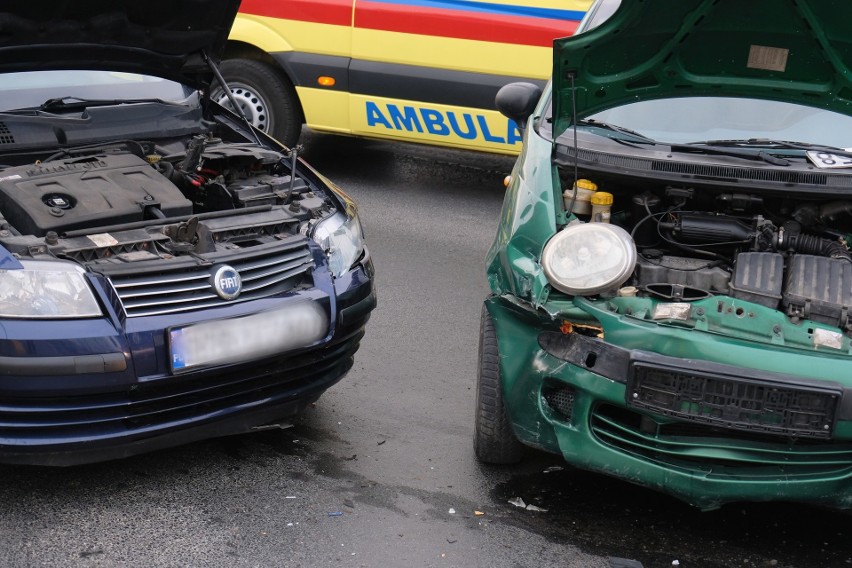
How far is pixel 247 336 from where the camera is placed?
12.7 feet

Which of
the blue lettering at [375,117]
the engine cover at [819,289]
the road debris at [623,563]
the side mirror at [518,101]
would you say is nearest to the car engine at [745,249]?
the engine cover at [819,289]

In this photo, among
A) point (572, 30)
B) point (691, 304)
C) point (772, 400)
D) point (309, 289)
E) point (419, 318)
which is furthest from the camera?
point (572, 30)

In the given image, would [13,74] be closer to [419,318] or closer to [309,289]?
[309,289]

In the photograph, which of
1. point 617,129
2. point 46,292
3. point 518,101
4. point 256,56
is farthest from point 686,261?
point 256,56

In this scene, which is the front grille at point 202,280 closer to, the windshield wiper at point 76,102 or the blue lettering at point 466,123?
the windshield wiper at point 76,102

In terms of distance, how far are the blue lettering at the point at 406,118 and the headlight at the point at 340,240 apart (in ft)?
10.8

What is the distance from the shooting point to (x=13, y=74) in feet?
15.8

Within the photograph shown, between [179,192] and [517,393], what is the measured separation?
1586 millimetres

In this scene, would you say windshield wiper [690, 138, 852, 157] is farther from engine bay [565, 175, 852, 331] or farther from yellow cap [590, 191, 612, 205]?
yellow cap [590, 191, 612, 205]

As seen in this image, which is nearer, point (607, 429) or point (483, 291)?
point (607, 429)

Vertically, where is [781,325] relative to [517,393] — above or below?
above

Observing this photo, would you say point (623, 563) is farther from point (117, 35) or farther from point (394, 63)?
point (394, 63)

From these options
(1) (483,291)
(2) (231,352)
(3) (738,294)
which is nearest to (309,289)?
(2) (231,352)

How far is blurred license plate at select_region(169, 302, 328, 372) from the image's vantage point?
370 centimetres
